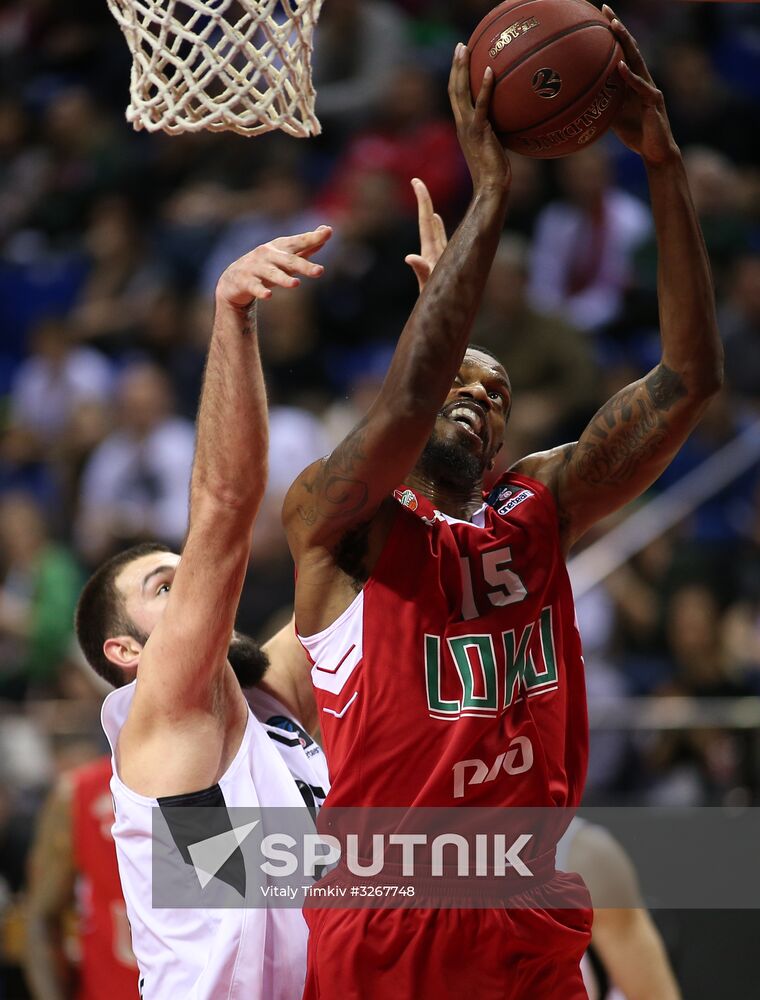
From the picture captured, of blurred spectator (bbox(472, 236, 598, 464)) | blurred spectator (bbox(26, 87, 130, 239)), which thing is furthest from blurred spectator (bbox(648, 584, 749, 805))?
Result: blurred spectator (bbox(26, 87, 130, 239))

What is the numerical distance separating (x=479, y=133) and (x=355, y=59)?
24.6 ft

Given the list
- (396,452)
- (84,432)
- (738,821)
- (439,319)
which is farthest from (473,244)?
(84,432)

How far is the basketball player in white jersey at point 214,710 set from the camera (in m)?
3.35

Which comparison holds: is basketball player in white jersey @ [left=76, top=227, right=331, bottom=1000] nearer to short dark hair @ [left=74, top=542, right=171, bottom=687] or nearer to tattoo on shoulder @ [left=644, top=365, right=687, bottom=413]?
short dark hair @ [left=74, top=542, right=171, bottom=687]

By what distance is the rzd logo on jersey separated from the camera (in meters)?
3.10

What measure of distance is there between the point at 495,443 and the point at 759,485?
458 centimetres

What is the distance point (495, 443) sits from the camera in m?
3.42

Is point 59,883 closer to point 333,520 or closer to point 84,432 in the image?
point 333,520

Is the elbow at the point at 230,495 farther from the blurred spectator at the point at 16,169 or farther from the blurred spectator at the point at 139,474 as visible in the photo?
the blurred spectator at the point at 16,169

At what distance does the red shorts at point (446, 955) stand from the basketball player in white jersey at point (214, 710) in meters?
0.45

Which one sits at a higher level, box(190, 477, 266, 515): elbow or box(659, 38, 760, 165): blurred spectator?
box(190, 477, 266, 515): elbow

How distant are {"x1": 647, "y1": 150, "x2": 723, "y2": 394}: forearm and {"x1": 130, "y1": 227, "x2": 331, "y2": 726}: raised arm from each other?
0.83 metres

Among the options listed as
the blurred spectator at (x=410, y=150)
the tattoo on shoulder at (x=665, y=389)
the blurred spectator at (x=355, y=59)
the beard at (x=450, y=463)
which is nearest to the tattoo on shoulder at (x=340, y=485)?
the beard at (x=450, y=463)

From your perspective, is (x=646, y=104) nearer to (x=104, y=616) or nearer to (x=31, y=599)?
(x=104, y=616)
